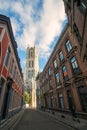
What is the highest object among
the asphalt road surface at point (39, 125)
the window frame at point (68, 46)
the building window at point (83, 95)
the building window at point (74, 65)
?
the window frame at point (68, 46)

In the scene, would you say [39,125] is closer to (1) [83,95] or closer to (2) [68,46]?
(1) [83,95]

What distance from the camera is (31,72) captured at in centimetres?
8394

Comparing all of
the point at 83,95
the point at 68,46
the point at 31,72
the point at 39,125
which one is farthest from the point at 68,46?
the point at 31,72

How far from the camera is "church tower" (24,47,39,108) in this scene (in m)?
71.8

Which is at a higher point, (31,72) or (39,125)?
(31,72)

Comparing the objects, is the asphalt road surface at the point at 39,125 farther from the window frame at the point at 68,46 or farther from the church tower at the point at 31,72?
the church tower at the point at 31,72

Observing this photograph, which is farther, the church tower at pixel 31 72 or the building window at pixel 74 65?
the church tower at pixel 31 72

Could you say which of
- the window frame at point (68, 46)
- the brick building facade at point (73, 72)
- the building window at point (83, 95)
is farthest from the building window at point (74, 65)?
the building window at point (83, 95)

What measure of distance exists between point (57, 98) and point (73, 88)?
6.28 m

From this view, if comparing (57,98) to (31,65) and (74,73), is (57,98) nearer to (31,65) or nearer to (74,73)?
(74,73)

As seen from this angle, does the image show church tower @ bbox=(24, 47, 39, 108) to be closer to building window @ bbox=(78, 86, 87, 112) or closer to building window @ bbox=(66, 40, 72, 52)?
building window @ bbox=(66, 40, 72, 52)

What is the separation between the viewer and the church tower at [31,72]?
71.8 metres

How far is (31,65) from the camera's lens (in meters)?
88.6

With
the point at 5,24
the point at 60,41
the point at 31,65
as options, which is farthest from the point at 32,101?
the point at 5,24
